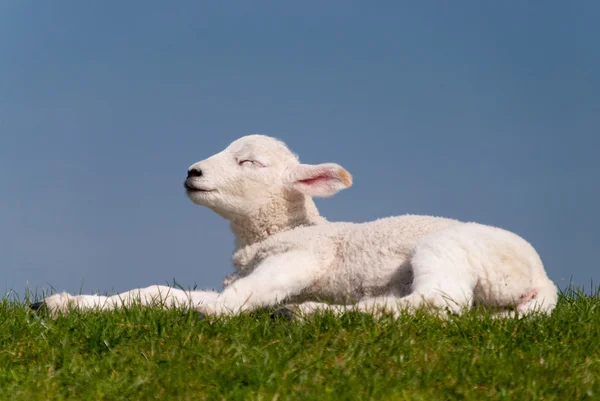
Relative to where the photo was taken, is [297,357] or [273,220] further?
[273,220]

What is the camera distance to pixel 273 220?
29.2 ft

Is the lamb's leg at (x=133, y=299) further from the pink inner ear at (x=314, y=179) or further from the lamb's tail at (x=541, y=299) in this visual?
the lamb's tail at (x=541, y=299)

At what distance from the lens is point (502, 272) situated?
752 cm

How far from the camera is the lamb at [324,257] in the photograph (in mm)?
7188

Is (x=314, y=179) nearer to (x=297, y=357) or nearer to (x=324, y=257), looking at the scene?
(x=324, y=257)

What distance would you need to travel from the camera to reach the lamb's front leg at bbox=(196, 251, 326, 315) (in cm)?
730

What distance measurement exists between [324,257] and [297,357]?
2.78 meters

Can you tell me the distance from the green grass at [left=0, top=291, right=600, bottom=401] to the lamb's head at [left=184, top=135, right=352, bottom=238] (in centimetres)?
208

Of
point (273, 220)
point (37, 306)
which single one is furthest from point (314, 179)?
point (37, 306)

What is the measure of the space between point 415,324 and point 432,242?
4.61 ft

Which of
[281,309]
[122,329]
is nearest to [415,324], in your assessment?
[281,309]

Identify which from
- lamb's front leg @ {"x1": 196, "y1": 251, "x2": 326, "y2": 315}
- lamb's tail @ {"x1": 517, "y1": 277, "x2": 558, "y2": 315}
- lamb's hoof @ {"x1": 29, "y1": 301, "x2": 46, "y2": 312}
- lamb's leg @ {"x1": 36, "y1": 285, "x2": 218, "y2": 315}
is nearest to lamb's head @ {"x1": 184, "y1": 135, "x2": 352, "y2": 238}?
lamb's front leg @ {"x1": 196, "y1": 251, "x2": 326, "y2": 315}

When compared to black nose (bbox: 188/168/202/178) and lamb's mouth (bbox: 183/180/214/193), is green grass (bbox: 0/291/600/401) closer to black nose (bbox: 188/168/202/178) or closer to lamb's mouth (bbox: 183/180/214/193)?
lamb's mouth (bbox: 183/180/214/193)

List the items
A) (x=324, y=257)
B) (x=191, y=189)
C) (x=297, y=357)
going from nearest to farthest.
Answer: (x=297, y=357) < (x=324, y=257) < (x=191, y=189)
